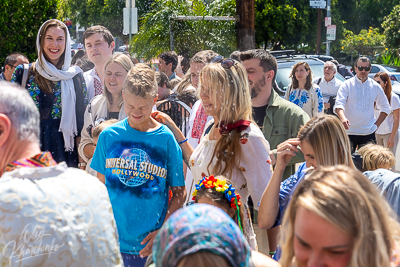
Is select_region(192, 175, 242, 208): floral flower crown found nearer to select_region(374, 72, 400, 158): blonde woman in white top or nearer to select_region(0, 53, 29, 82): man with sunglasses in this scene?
select_region(0, 53, 29, 82): man with sunglasses

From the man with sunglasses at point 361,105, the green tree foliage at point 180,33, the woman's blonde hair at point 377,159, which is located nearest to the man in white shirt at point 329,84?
the man with sunglasses at point 361,105

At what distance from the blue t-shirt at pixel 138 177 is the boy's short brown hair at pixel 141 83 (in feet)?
0.87

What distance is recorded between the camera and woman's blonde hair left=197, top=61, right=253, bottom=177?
11.6 ft

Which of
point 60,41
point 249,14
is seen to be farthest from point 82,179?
point 249,14

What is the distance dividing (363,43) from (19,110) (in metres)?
43.4

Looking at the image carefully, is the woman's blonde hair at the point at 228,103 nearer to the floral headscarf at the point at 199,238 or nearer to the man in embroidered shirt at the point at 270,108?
the man in embroidered shirt at the point at 270,108

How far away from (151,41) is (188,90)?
9200 mm

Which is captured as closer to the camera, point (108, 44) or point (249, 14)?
point (108, 44)

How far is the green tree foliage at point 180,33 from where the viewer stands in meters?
14.4

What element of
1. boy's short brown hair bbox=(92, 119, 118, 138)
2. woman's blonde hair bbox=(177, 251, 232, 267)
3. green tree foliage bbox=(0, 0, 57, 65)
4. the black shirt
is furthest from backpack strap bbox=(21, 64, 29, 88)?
green tree foliage bbox=(0, 0, 57, 65)

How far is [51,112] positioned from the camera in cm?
502

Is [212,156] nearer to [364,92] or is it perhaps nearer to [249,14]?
[364,92]

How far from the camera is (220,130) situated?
142 inches

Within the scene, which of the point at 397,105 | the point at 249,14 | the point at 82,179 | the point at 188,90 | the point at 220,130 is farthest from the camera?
the point at 249,14
